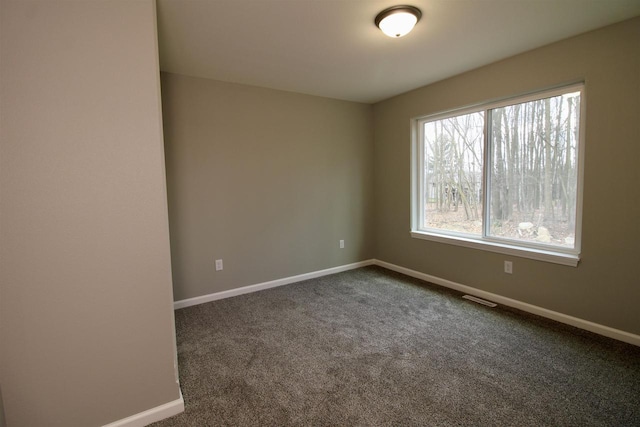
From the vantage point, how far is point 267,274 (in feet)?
12.2

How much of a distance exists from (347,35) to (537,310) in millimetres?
2933

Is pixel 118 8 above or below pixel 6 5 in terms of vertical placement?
above

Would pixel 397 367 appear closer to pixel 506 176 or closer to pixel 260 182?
pixel 506 176

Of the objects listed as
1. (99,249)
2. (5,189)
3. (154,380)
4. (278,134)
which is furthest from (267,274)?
(5,189)

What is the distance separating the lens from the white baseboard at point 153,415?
1.61 meters

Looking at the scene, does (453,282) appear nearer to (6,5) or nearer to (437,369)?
(437,369)

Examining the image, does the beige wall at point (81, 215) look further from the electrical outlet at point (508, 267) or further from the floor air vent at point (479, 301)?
the electrical outlet at point (508, 267)

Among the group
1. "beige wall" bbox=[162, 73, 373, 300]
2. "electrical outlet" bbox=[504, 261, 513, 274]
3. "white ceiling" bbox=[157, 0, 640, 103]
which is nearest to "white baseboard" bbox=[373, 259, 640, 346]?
"electrical outlet" bbox=[504, 261, 513, 274]

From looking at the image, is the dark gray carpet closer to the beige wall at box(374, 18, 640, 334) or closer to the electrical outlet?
the beige wall at box(374, 18, 640, 334)

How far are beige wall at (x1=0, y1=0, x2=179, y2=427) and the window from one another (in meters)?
3.09

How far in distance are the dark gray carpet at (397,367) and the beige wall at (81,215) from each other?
0.53 m

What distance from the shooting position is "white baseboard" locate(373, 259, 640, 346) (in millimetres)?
2335

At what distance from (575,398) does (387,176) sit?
3.06 metres

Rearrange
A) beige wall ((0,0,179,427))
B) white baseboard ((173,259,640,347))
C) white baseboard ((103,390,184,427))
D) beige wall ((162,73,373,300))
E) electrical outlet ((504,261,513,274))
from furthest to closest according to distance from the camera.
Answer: beige wall ((162,73,373,300)) → electrical outlet ((504,261,513,274)) → white baseboard ((173,259,640,347)) → white baseboard ((103,390,184,427)) → beige wall ((0,0,179,427))
